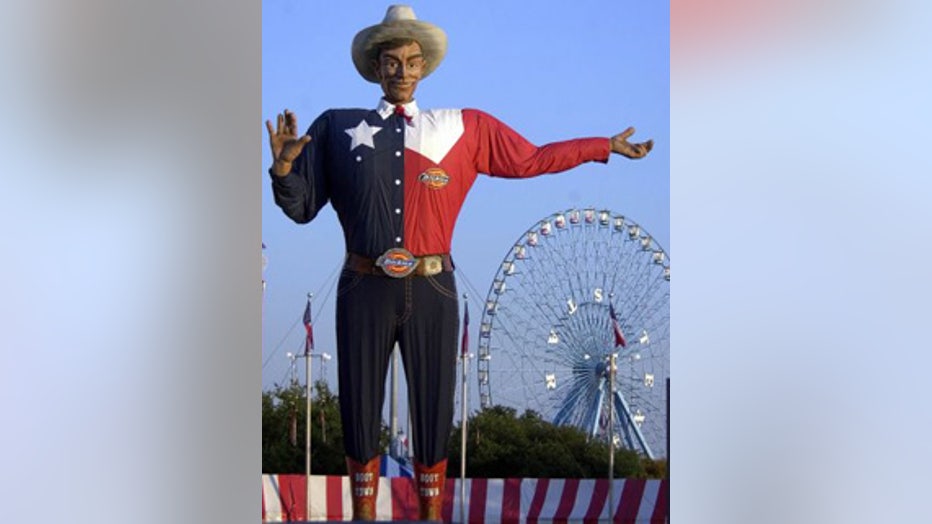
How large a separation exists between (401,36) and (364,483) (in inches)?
55.6

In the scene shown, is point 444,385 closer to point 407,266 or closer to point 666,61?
point 407,266

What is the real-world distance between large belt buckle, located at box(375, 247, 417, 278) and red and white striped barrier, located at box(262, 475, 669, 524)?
25.8 inches

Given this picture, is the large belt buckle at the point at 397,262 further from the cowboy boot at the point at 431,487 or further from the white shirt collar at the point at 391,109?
the cowboy boot at the point at 431,487

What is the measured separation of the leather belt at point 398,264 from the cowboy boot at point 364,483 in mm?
587

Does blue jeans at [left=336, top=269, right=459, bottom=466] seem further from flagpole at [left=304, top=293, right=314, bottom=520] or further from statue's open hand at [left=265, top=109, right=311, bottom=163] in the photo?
statue's open hand at [left=265, top=109, right=311, bottom=163]

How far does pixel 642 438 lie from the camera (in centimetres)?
340

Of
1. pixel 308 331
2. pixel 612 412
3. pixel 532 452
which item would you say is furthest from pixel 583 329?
pixel 308 331

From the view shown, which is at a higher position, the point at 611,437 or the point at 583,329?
the point at 583,329

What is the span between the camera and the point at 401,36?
3.37m

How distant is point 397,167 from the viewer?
338cm

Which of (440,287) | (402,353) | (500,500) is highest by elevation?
(440,287)

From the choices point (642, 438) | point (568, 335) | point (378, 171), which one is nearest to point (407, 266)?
point (378, 171)

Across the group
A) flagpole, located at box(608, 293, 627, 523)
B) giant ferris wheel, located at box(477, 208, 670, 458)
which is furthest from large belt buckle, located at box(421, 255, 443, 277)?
flagpole, located at box(608, 293, 627, 523)

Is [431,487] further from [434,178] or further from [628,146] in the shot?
[628,146]
